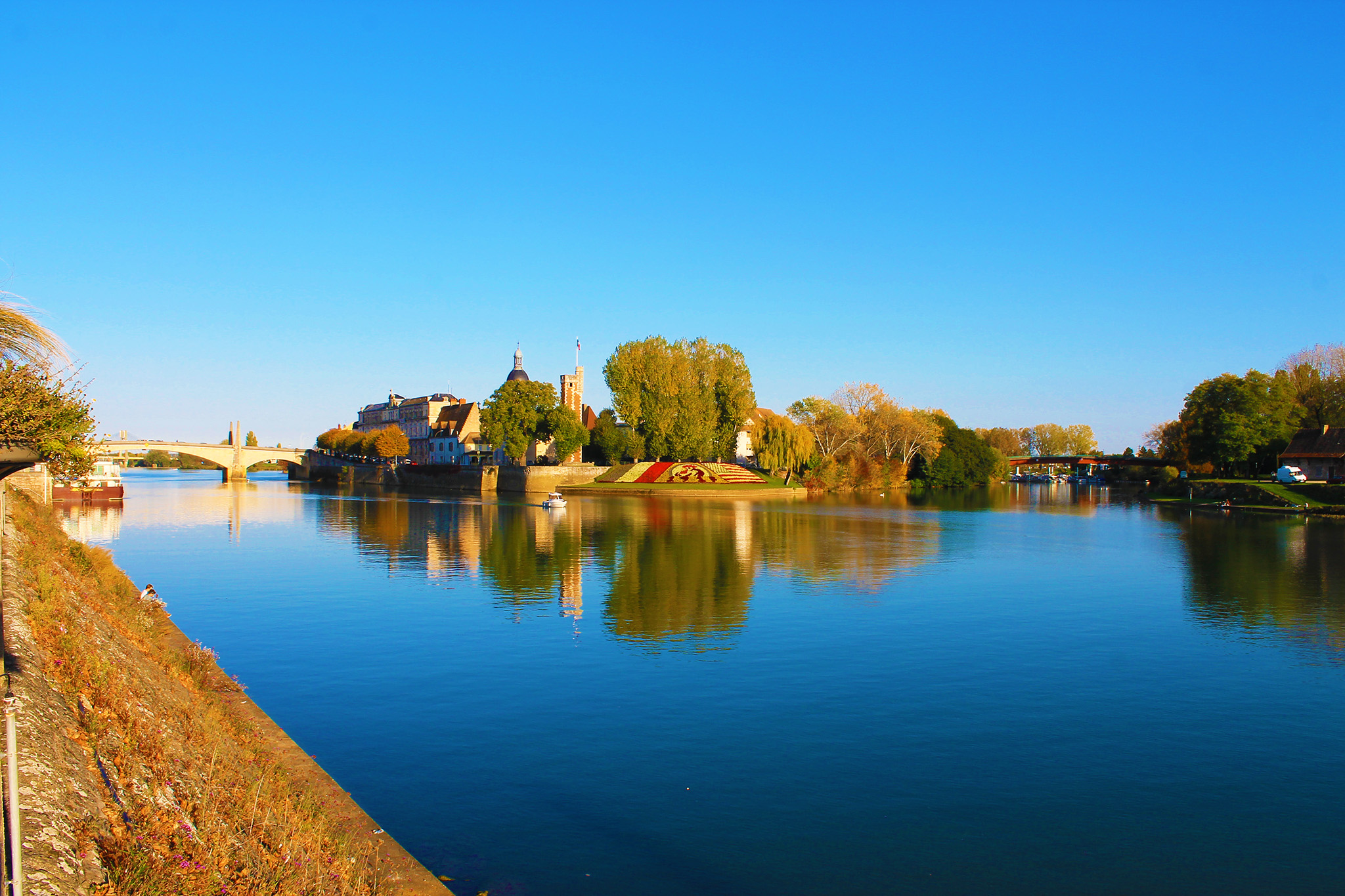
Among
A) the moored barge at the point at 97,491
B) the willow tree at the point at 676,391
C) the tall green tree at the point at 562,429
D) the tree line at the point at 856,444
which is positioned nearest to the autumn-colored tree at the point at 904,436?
the tree line at the point at 856,444

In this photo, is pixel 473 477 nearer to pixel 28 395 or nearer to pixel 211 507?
pixel 211 507

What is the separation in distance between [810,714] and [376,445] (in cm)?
15009

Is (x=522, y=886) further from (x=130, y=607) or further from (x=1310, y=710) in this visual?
(x=1310, y=710)

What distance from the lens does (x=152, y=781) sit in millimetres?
8797

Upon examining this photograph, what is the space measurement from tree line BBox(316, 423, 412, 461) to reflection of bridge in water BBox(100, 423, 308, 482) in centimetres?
828

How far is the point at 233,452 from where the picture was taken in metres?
158

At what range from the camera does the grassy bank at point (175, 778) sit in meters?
7.28

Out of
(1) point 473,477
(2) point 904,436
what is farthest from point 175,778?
(2) point 904,436

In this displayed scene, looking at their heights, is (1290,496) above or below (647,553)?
above

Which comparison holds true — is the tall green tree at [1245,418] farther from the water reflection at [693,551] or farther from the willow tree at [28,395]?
the willow tree at [28,395]

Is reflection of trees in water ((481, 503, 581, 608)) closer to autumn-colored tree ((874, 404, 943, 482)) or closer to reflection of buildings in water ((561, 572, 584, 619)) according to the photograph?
reflection of buildings in water ((561, 572, 584, 619))

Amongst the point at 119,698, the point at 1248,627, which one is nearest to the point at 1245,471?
the point at 1248,627

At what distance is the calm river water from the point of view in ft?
35.4

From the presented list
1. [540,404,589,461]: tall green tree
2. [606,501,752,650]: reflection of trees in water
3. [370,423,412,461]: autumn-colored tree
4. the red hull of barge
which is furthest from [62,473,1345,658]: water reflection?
[370,423,412,461]: autumn-colored tree
